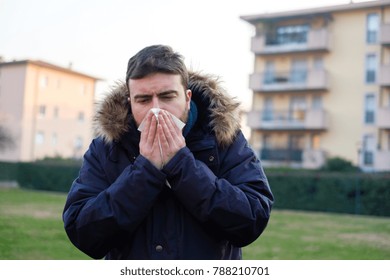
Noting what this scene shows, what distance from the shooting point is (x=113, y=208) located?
133cm

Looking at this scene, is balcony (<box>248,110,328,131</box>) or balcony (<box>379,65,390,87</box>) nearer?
balcony (<box>379,65,390,87</box>)

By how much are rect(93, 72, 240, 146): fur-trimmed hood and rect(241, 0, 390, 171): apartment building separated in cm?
1606

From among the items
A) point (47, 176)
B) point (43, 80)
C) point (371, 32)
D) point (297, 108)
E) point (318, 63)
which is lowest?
point (47, 176)

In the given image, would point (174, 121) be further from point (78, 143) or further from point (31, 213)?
point (78, 143)

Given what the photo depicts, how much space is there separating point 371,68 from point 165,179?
1849 centimetres

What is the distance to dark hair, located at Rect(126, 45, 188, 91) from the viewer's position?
4.49ft

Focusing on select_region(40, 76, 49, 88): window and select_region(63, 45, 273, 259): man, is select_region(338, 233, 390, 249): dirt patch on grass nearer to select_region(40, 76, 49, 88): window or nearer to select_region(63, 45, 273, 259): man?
select_region(63, 45, 273, 259): man

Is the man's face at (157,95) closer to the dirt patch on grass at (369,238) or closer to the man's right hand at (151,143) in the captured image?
the man's right hand at (151,143)

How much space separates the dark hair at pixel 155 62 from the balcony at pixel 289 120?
18.8 metres

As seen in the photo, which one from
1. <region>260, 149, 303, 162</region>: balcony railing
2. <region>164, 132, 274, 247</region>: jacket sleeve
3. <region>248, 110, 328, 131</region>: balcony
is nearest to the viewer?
<region>164, 132, 274, 247</region>: jacket sleeve

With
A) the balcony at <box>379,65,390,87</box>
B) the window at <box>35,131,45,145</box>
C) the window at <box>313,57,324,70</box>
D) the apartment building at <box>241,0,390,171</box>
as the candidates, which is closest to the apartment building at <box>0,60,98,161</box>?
the window at <box>35,131,45,145</box>

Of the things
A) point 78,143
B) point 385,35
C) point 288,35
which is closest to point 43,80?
point 385,35

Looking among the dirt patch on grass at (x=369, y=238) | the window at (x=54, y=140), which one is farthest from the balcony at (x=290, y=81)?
the dirt patch on grass at (x=369, y=238)
